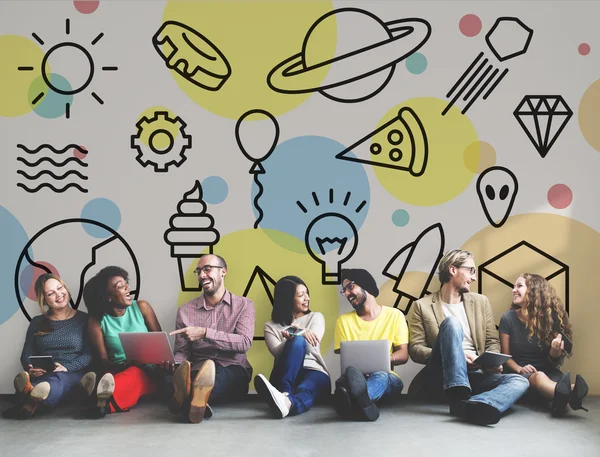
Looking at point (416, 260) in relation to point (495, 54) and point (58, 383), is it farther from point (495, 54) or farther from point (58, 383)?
point (58, 383)

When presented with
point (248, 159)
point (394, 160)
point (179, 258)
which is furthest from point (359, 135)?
point (179, 258)

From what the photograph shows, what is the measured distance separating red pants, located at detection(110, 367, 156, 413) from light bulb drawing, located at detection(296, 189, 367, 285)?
1444 millimetres

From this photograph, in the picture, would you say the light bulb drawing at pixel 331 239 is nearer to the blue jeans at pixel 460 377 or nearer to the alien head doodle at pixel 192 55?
the blue jeans at pixel 460 377

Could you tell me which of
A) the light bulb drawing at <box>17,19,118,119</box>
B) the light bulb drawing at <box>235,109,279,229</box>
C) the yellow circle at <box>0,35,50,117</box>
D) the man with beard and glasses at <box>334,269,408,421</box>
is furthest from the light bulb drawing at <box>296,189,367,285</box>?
the yellow circle at <box>0,35,50,117</box>

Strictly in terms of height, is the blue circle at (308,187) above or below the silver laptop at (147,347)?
above

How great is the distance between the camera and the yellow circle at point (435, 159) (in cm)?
509

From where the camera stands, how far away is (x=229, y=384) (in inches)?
176

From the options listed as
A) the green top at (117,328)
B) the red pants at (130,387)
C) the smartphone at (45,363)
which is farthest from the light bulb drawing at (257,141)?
the smartphone at (45,363)

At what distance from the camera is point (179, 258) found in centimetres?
507

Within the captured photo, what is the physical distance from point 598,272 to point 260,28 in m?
3.08

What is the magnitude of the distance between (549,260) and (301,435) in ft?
7.94

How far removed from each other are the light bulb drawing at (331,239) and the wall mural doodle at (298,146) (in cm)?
1

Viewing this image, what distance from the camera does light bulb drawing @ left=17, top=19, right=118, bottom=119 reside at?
5.10m

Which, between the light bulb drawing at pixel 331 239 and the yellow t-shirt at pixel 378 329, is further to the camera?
the light bulb drawing at pixel 331 239
